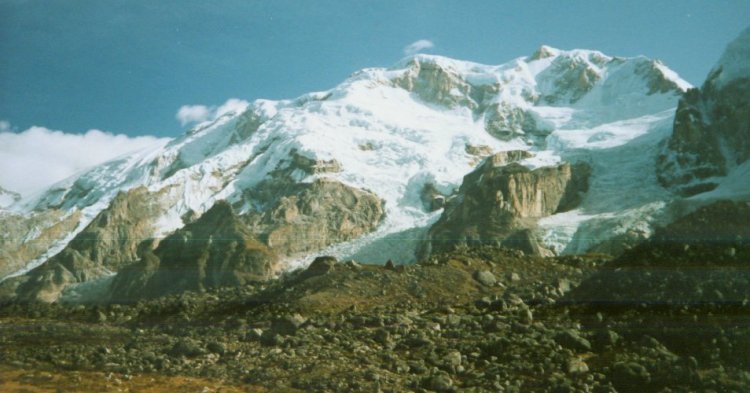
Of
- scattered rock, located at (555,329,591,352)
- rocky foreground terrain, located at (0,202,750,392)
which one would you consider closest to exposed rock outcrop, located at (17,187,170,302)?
rocky foreground terrain, located at (0,202,750,392)

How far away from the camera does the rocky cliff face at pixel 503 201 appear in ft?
306

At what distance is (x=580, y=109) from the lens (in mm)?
168625

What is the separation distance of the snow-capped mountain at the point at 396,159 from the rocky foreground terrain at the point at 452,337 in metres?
62.7

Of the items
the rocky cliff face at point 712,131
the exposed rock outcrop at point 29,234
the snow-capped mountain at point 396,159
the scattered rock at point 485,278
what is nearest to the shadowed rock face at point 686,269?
the scattered rock at point 485,278

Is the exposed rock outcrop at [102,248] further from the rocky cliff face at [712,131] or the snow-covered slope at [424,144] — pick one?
the rocky cliff face at [712,131]

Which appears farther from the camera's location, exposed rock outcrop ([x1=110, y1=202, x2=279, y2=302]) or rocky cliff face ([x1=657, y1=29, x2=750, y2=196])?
rocky cliff face ([x1=657, y1=29, x2=750, y2=196])

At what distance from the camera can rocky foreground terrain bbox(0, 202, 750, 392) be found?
503 inches

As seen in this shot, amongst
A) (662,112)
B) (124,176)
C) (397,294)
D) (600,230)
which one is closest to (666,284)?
(397,294)

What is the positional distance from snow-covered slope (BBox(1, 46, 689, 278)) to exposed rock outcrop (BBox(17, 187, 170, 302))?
374 centimetres

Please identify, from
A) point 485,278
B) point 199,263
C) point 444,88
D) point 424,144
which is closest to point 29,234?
point 424,144

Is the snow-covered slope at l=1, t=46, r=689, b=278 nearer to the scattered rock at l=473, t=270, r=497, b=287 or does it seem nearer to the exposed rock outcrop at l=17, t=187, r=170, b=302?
the exposed rock outcrop at l=17, t=187, r=170, b=302

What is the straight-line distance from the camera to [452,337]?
1683cm

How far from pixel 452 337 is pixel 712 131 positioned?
359 feet

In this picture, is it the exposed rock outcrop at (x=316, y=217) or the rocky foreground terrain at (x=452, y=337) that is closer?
the rocky foreground terrain at (x=452, y=337)
